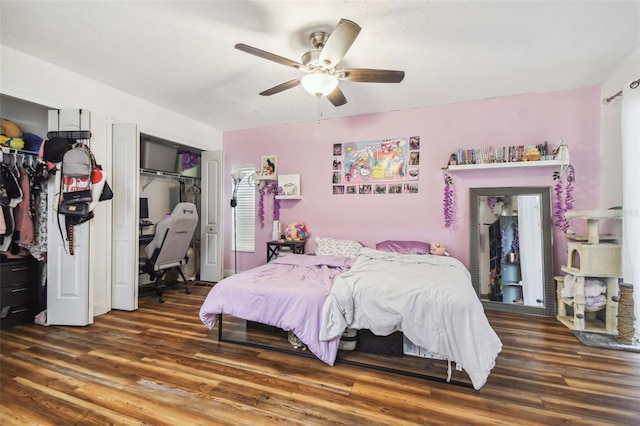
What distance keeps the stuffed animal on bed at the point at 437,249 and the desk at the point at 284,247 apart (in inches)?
70.6

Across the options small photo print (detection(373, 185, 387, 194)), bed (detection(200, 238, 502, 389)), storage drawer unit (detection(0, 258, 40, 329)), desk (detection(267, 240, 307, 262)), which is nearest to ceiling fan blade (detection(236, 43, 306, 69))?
bed (detection(200, 238, 502, 389))

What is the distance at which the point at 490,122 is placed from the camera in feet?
11.7

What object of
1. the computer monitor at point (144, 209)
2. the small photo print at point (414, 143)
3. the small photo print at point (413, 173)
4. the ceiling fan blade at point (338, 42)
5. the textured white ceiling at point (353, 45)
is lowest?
the computer monitor at point (144, 209)

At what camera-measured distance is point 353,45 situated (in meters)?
2.43

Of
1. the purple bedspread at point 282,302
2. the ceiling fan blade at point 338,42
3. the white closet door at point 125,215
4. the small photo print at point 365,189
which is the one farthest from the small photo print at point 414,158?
the white closet door at point 125,215

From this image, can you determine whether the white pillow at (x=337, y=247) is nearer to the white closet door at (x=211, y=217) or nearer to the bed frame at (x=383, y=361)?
the bed frame at (x=383, y=361)

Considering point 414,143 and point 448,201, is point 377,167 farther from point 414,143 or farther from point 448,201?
point 448,201

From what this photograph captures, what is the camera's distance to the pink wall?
3258 mm

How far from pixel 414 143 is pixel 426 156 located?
0.79 feet

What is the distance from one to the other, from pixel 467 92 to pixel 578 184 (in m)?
1.64

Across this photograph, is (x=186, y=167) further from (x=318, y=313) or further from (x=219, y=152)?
(x=318, y=313)

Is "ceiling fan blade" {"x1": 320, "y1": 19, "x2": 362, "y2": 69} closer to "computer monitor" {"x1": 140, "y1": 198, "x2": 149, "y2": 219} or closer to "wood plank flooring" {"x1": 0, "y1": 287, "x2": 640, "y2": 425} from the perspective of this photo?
"wood plank flooring" {"x1": 0, "y1": 287, "x2": 640, "y2": 425}

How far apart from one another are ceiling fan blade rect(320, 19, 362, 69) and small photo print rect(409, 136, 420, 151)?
2.13 meters

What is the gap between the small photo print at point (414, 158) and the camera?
3.87m
